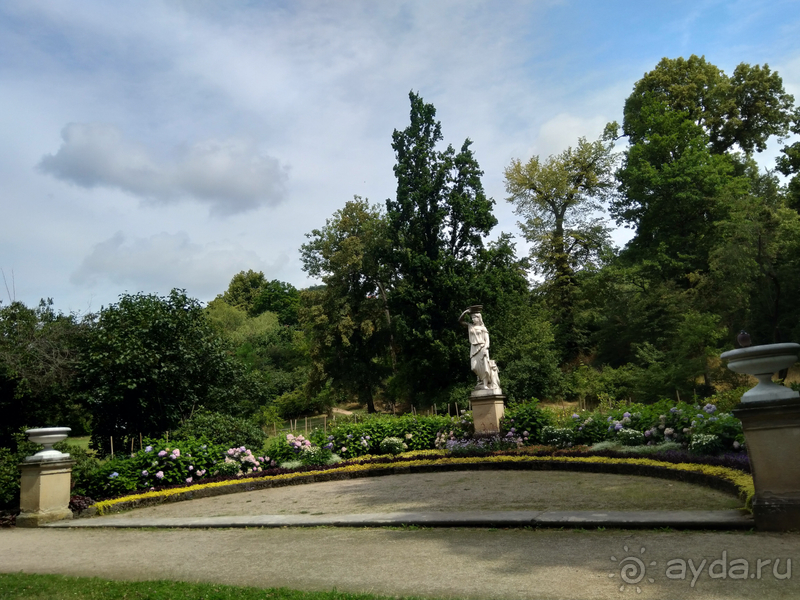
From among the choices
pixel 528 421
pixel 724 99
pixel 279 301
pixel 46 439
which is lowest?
pixel 528 421

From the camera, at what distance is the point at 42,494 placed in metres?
10.9

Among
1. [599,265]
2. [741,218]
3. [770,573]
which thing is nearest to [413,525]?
[770,573]

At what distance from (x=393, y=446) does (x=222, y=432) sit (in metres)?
4.25

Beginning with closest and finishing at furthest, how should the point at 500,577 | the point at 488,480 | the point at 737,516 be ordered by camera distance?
the point at 500,577 → the point at 737,516 → the point at 488,480

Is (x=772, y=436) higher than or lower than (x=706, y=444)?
higher

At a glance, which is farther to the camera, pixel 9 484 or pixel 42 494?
pixel 9 484

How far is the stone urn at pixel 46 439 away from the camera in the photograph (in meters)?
10.9

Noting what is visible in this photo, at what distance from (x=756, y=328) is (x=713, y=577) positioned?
29.0m

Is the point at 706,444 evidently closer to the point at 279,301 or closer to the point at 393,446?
the point at 393,446

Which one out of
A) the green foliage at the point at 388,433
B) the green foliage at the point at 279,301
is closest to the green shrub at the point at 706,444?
the green foliage at the point at 388,433

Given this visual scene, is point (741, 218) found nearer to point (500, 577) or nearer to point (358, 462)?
point (358, 462)

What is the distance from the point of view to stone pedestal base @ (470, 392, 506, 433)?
52.1 feet

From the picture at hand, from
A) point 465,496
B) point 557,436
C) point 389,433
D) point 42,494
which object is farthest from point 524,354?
point 42,494

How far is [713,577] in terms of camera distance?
15.9ft
